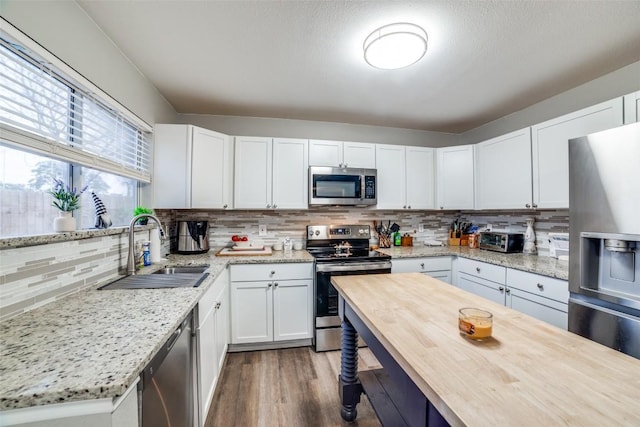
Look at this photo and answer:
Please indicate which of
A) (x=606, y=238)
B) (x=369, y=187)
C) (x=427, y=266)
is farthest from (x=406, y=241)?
(x=606, y=238)

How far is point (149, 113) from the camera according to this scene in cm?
221

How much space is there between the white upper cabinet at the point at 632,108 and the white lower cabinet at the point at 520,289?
115cm

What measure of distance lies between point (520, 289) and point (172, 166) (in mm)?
3216

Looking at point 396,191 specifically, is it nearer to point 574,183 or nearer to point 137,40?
point 574,183

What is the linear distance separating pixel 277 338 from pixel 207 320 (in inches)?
39.3

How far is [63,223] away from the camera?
128 cm

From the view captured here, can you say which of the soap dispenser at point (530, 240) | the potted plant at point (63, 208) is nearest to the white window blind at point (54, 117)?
the potted plant at point (63, 208)

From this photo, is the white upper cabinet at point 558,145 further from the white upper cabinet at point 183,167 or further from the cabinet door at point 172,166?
the cabinet door at point 172,166

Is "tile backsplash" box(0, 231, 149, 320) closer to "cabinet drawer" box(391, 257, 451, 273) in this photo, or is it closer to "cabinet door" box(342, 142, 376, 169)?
"cabinet door" box(342, 142, 376, 169)

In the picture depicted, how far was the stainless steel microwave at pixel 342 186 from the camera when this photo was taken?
280cm

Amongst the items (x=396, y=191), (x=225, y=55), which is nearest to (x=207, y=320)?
(x=225, y=55)

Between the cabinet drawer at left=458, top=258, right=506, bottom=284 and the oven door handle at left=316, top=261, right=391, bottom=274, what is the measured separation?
83 cm

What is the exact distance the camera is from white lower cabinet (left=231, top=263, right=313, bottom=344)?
2385 millimetres

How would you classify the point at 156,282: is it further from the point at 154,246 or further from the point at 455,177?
the point at 455,177
